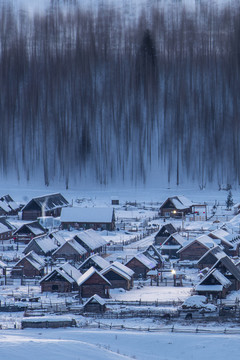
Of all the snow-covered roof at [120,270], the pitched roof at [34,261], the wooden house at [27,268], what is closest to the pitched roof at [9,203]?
the pitched roof at [34,261]

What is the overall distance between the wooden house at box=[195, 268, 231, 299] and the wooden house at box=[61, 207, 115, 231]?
22465mm

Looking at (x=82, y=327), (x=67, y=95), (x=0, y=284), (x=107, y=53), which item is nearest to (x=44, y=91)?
(x=67, y=95)

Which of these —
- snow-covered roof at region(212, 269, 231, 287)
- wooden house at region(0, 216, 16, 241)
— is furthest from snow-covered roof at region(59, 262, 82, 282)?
wooden house at region(0, 216, 16, 241)

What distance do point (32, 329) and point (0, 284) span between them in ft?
33.6

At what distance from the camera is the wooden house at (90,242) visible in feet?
145

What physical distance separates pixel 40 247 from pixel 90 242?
3720mm

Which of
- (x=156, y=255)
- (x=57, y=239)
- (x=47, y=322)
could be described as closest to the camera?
(x=47, y=322)

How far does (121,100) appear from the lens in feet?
317

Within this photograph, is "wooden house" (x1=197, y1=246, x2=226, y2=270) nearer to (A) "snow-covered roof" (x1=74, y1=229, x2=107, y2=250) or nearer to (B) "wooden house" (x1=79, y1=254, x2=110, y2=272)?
(B) "wooden house" (x1=79, y1=254, x2=110, y2=272)

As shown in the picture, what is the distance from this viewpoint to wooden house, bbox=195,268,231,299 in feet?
107

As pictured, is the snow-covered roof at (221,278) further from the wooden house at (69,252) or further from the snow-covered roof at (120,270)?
the wooden house at (69,252)

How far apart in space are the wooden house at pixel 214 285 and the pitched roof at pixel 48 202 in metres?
30.9

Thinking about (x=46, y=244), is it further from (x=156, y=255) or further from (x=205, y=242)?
(x=205, y=242)

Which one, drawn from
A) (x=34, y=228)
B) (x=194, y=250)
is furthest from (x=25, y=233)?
(x=194, y=250)
